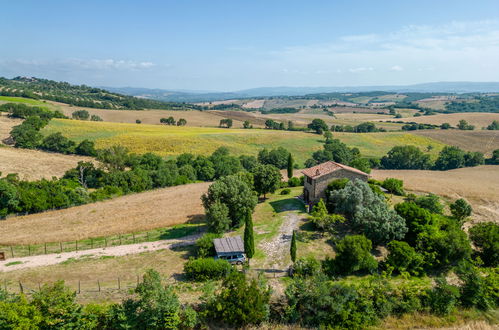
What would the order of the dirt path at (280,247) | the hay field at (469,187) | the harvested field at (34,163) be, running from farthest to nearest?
the harvested field at (34,163), the hay field at (469,187), the dirt path at (280,247)

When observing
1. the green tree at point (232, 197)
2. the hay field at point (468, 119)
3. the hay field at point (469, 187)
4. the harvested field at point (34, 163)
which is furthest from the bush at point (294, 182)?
the hay field at point (468, 119)

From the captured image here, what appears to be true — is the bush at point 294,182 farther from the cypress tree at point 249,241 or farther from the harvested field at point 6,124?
the harvested field at point 6,124

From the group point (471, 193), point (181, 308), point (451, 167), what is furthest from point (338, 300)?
point (451, 167)

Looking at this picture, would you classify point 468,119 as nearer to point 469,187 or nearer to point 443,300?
point 469,187

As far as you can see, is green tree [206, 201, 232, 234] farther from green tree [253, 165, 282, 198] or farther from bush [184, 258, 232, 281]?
green tree [253, 165, 282, 198]

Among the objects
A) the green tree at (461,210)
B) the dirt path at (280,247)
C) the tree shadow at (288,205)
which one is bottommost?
the dirt path at (280,247)

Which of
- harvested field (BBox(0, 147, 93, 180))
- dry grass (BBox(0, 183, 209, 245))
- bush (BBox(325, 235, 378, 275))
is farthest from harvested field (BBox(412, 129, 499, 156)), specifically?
harvested field (BBox(0, 147, 93, 180))
